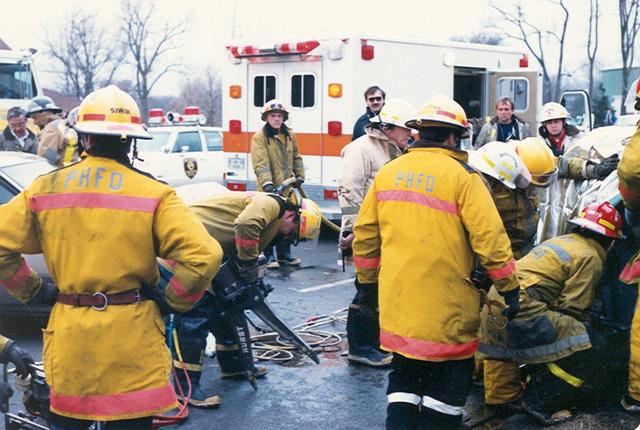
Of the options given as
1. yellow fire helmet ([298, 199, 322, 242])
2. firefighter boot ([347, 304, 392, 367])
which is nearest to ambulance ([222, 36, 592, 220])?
firefighter boot ([347, 304, 392, 367])

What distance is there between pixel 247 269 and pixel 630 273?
7.65 ft

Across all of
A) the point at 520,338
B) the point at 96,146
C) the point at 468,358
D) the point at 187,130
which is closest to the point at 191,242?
the point at 96,146

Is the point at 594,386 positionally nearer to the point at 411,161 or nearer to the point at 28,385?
the point at 411,161

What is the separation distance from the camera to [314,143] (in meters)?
12.1

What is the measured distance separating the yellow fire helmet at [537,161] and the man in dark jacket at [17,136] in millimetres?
6914

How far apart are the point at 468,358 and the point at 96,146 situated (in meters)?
2.11

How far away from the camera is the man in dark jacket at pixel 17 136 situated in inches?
423

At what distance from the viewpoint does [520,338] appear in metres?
5.05

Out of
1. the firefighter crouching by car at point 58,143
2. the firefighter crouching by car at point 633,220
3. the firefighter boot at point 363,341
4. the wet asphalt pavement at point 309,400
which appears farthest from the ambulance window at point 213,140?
the firefighter crouching by car at point 633,220

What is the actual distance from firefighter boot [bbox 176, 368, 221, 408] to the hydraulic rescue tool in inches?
14.1

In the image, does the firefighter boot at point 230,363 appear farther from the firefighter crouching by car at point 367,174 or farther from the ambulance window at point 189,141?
the ambulance window at point 189,141

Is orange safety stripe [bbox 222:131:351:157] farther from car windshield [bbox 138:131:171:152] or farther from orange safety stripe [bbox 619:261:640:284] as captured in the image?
orange safety stripe [bbox 619:261:640:284]

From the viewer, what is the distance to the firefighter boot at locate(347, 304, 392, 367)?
6.48 meters

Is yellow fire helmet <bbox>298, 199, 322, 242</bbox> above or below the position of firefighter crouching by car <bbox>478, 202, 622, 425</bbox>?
above
